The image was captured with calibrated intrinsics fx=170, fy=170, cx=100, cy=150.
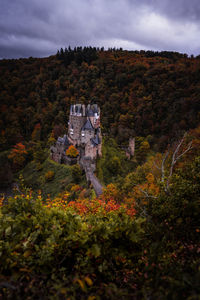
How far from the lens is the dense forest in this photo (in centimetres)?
402

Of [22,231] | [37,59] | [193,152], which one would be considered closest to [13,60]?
[37,59]

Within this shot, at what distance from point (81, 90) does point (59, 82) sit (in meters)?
14.6

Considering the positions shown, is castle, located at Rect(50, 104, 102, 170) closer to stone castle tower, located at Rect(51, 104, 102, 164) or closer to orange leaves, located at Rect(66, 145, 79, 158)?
stone castle tower, located at Rect(51, 104, 102, 164)

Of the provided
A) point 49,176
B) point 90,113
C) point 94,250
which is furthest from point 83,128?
point 94,250

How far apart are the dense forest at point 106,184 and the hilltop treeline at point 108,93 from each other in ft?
1.26

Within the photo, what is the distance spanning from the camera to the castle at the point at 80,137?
36056 mm

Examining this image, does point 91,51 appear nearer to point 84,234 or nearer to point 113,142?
point 113,142

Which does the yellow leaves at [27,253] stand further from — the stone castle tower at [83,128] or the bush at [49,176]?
the bush at [49,176]

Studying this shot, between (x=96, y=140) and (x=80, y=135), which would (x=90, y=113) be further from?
(x=96, y=140)

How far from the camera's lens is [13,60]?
9675 centimetres

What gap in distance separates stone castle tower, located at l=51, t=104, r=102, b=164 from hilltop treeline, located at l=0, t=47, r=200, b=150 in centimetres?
1274

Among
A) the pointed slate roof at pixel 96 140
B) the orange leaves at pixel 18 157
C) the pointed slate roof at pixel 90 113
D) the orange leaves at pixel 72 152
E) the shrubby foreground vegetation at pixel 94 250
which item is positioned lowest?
the orange leaves at pixel 18 157

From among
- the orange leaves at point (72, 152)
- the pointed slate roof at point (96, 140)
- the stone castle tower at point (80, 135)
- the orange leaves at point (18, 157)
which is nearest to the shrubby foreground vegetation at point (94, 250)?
the pointed slate roof at point (96, 140)

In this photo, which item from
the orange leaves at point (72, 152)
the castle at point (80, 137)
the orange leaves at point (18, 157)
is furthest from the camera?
the orange leaves at point (18, 157)
